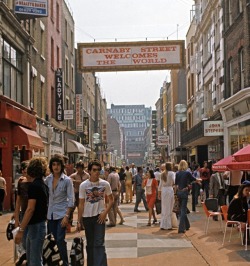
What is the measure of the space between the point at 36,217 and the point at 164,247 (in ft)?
16.1

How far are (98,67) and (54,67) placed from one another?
999cm

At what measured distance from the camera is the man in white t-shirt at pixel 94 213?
8352mm

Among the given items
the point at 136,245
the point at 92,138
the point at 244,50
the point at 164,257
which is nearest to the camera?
the point at 164,257

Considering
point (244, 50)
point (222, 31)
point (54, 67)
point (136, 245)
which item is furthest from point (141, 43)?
point (136, 245)

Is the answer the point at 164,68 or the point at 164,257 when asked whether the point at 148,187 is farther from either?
the point at 164,68

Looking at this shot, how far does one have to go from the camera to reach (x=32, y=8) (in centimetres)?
2348

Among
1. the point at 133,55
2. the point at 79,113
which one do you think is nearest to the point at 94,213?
the point at 133,55

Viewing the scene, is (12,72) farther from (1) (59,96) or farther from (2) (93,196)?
(2) (93,196)

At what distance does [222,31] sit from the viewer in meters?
28.4

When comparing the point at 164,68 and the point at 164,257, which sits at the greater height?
the point at 164,68

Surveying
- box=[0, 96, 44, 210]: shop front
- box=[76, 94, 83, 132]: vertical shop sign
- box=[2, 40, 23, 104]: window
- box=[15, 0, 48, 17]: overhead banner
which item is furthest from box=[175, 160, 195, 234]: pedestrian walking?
box=[76, 94, 83, 132]: vertical shop sign

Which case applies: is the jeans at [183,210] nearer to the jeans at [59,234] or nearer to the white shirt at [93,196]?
the white shirt at [93,196]

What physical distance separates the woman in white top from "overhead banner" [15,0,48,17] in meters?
11.2

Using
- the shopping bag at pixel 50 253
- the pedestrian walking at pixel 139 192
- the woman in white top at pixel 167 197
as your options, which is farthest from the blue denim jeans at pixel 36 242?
the pedestrian walking at pixel 139 192
